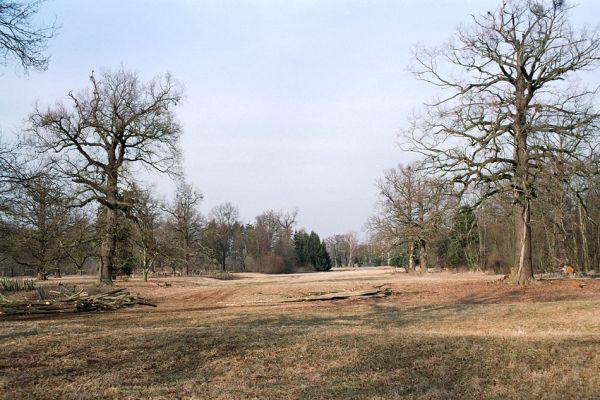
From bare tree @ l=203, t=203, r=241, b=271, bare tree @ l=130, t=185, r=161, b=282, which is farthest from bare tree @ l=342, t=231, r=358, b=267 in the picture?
bare tree @ l=130, t=185, r=161, b=282

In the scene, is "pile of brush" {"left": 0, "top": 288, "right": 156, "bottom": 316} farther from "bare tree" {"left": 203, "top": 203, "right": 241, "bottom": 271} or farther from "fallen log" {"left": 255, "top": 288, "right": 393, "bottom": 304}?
"bare tree" {"left": 203, "top": 203, "right": 241, "bottom": 271}

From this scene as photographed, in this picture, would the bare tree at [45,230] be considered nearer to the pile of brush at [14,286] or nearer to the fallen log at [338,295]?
the pile of brush at [14,286]

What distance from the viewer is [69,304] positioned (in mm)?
18156

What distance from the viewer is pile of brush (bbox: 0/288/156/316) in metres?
16.6

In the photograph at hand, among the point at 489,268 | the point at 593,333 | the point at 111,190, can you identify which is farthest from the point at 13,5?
the point at 489,268

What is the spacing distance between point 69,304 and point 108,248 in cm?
836

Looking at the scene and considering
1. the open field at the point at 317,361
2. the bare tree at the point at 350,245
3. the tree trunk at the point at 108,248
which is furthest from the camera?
the bare tree at the point at 350,245

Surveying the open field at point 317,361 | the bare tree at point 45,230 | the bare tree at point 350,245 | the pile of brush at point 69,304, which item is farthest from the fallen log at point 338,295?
the bare tree at point 350,245

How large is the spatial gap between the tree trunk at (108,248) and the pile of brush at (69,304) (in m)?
5.95

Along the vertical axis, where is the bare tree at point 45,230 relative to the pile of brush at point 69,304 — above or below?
above

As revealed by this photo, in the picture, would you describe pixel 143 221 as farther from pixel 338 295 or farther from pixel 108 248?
pixel 338 295

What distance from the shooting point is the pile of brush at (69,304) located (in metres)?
16.6

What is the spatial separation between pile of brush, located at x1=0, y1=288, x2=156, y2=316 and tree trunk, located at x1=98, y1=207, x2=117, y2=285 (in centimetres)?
595

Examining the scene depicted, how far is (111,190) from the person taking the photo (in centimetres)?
2631
